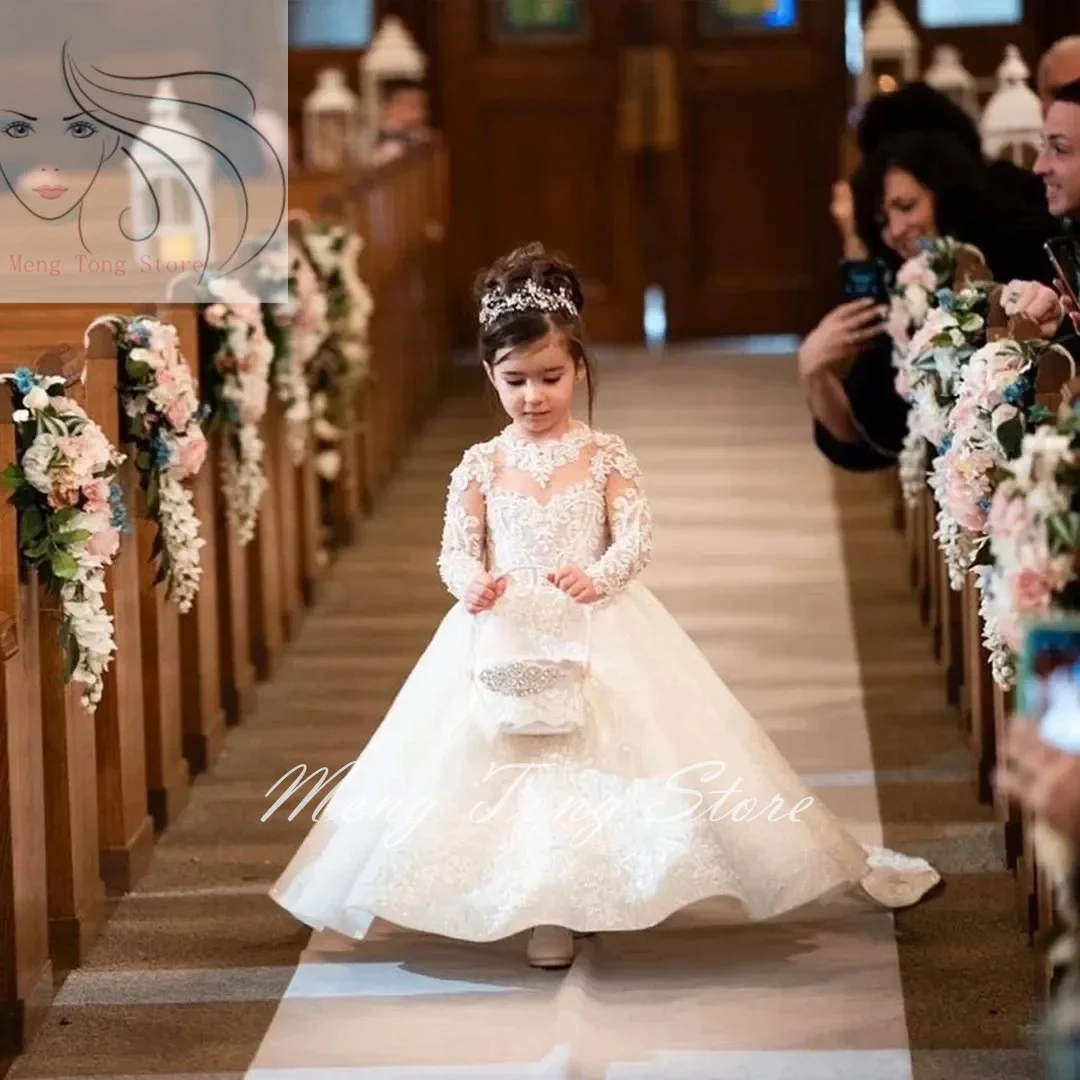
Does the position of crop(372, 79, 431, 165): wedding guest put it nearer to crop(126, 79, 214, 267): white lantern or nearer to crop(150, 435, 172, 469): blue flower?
Answer: crop(126, 79, 214, 267): white lantern

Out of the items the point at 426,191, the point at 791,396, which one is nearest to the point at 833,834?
the point at 791,396

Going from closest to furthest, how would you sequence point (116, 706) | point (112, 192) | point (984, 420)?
point (984, 420)
point (116, 706)
point (112, 192)

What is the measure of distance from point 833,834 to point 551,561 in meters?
0.78

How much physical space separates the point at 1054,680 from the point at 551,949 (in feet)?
6.36

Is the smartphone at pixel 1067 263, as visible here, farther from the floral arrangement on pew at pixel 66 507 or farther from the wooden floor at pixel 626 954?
the floral arrangement on pew at pixel 66 507

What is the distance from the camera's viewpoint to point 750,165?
13727 mm

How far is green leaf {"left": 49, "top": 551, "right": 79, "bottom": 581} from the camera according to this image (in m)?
4.48

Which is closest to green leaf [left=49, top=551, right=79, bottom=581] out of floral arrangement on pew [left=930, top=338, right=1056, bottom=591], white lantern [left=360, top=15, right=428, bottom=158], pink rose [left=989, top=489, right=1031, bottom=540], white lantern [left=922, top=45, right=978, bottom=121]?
floral arrangement on pew [left=930, top=338, right=1056, bottom=591]

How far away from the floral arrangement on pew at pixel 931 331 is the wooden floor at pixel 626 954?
0.86 metres

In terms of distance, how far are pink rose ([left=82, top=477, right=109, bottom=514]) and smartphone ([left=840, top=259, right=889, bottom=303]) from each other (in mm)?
2607

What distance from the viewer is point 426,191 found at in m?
12.3

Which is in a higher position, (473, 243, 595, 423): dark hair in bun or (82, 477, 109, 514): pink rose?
(473, 243, 595, 423): dark hair in bun

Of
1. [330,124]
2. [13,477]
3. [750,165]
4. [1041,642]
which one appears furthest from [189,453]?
[750,165]

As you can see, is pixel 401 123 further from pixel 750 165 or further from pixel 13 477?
pixel 13 477
